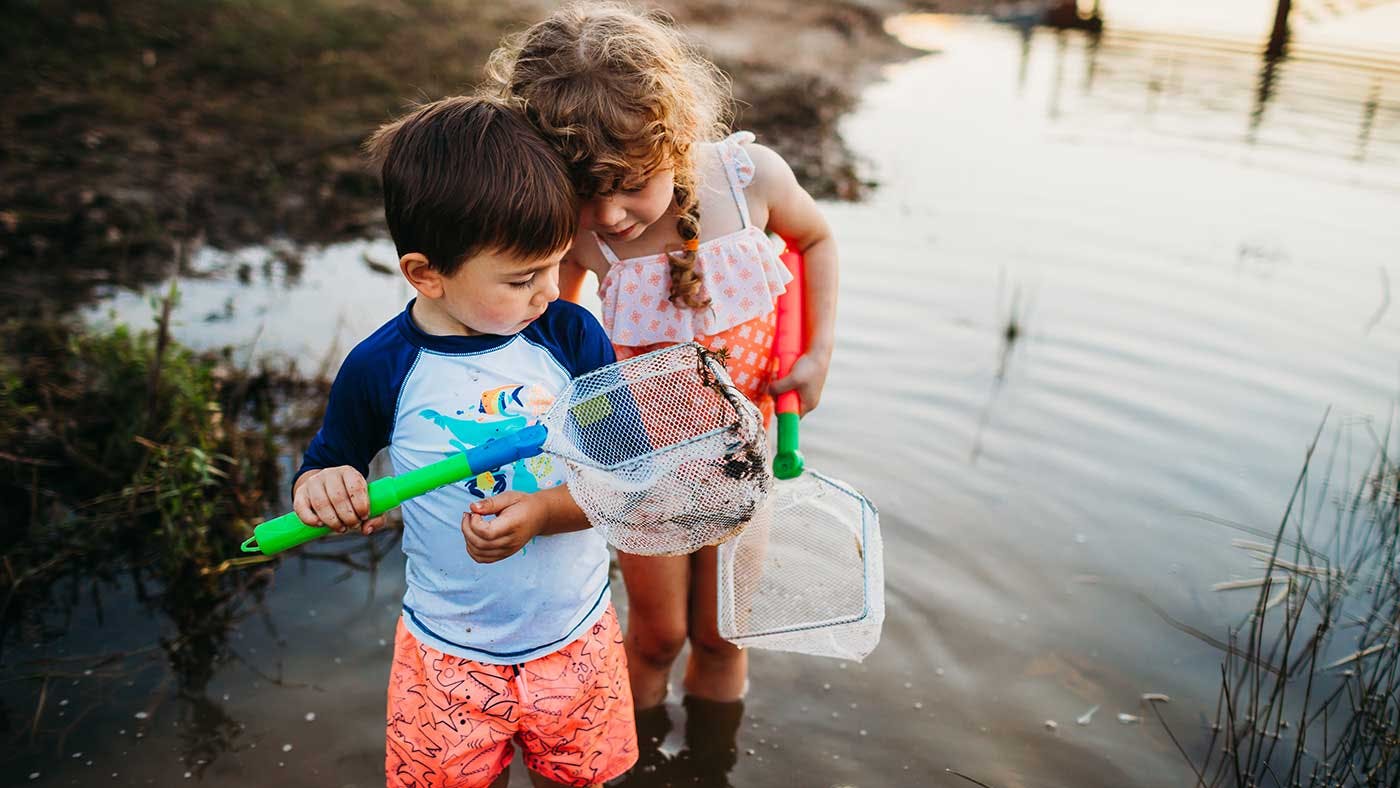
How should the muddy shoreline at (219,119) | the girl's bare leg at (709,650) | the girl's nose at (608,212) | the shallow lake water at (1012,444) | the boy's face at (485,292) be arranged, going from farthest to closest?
1. the muddy shoreline at (219,119)
2. the shallow lake water at (1012,444)
3. the girl's bare leg at (709,650)
4. the girl's nose at (608,212)
5. the boy's face at (485,292)

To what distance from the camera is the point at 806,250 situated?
2.64m

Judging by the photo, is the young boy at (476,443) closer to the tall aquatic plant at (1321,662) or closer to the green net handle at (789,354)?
the green net handle at (789,354)

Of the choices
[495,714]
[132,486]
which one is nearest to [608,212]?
[495,714]

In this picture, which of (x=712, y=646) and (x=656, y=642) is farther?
(x=712, y=646)

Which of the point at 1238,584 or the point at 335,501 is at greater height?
the point at 335,501

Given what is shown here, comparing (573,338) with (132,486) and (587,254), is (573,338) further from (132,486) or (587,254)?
(132,486)

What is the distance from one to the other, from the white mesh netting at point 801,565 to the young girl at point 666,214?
20 centimetres

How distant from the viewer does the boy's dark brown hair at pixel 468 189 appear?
1796mm

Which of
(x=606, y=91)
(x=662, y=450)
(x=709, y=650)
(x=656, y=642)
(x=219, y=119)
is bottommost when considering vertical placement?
(x=709, y=650)

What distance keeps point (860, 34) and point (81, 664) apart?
1211cm

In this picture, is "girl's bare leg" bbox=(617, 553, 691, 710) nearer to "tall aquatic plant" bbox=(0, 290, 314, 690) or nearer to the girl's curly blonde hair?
the girl's curly blonde hair

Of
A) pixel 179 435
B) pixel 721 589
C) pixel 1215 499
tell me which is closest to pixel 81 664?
pixel 179 435

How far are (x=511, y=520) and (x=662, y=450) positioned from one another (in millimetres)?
278

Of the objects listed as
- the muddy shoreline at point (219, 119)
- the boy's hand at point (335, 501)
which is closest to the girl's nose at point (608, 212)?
the boy's hand at point (335, 501)
